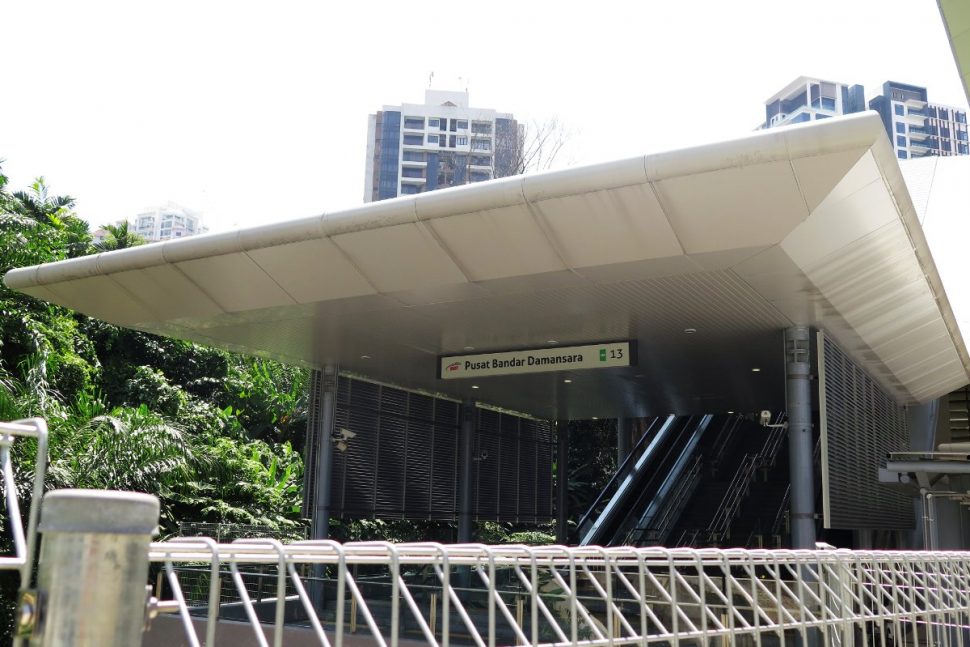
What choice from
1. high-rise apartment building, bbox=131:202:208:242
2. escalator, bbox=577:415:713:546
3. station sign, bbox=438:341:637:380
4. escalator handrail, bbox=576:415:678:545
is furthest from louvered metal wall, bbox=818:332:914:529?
high-rise apartment building, bbox=131:202:208:242

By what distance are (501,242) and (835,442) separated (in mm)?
5560

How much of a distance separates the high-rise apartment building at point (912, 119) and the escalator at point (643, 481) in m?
113

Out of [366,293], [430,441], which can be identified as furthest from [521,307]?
[430,441]

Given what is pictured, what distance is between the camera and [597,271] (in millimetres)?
10828

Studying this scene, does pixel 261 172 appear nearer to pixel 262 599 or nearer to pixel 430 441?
pixel 430 441

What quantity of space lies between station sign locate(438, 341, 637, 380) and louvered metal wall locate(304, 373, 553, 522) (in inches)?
103

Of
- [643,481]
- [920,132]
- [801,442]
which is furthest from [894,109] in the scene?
[801,442]

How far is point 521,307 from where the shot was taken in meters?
12.6

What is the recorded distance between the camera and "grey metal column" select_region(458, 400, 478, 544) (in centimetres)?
1991

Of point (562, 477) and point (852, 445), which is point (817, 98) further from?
point (852, 445)

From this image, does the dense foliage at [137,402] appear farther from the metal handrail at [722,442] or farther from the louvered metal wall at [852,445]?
the metal handrail at [722,442]

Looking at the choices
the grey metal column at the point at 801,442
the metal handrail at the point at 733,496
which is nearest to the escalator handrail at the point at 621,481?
the metal handrail at the point at 733,496

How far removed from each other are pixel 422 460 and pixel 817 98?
4637 inches

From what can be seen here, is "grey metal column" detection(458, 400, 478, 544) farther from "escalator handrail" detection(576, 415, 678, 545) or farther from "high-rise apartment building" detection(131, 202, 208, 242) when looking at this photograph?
"high-rise apartment building" detection(131, 202, 208, 242)
